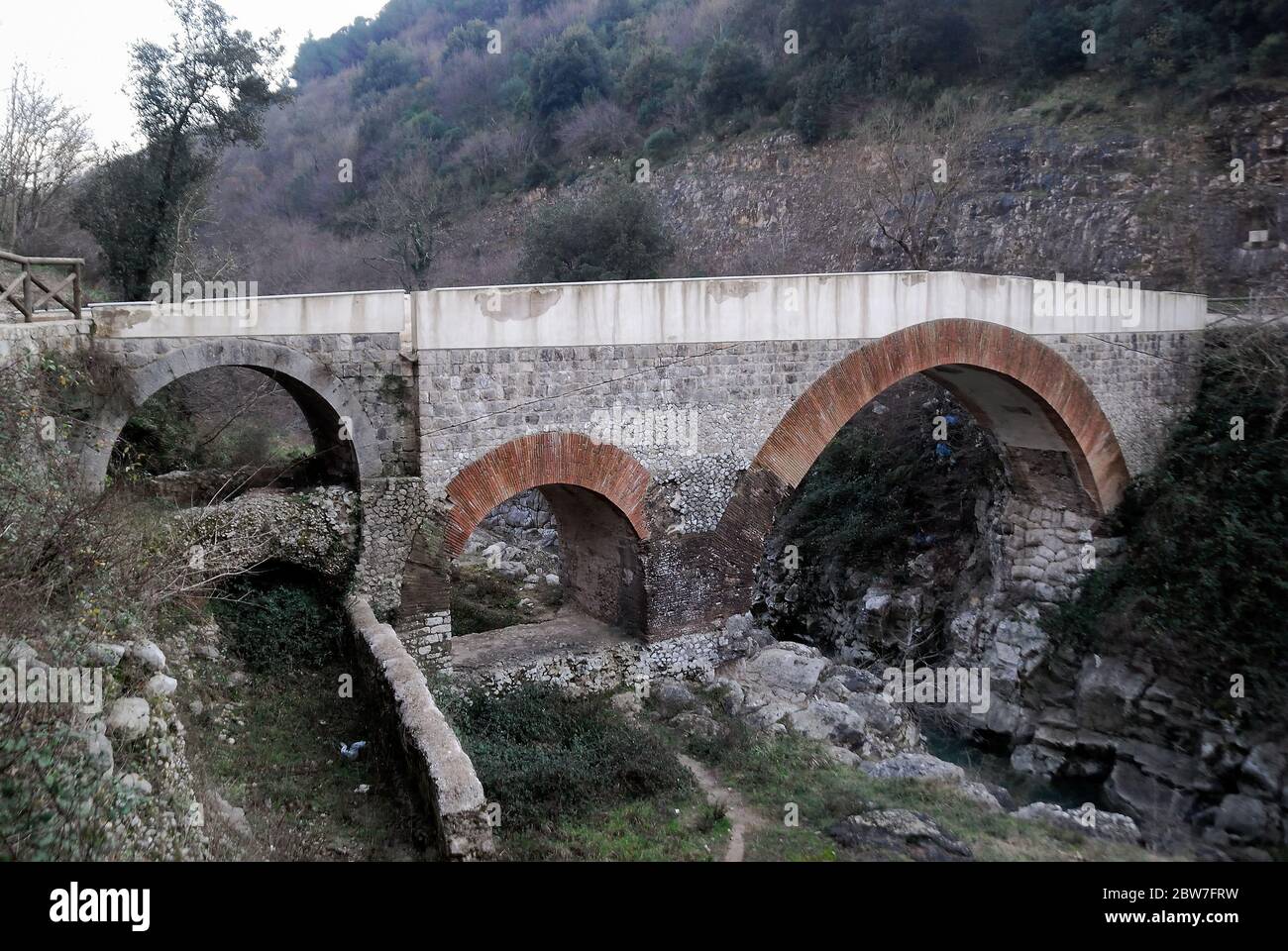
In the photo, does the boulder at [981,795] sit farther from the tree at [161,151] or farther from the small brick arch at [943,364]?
the tree at [161,151]

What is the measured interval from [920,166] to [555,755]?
15330 mm

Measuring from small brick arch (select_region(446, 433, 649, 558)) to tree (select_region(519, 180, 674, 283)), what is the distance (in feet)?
37.0

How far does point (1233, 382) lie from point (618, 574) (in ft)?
29.1

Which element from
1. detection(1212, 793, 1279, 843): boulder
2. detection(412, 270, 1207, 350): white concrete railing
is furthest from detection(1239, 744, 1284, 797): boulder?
detection(412, 270, 1207, 350): white concrete railing

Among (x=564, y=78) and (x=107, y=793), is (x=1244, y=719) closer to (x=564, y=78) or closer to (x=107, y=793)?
(x=107, y=793)

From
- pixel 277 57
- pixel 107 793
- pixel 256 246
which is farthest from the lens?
pixel 256 246

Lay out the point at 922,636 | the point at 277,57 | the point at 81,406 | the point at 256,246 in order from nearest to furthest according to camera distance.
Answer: the point at 81,406 < the point at 922,636 < the point at 277,57 < the point at 256,246

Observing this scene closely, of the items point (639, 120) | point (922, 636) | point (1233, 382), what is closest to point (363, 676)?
point (922, 636)

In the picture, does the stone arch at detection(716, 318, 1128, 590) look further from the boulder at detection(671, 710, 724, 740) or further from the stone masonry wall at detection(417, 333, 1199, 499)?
the boulder at detection(671, 710, 724, 740)

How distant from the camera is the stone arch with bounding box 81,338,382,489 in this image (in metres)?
7.25

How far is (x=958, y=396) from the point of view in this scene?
11953 millimetres

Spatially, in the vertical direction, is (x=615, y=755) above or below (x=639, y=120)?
below

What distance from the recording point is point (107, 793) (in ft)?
13.3

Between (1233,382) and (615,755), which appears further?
(1233,382)
